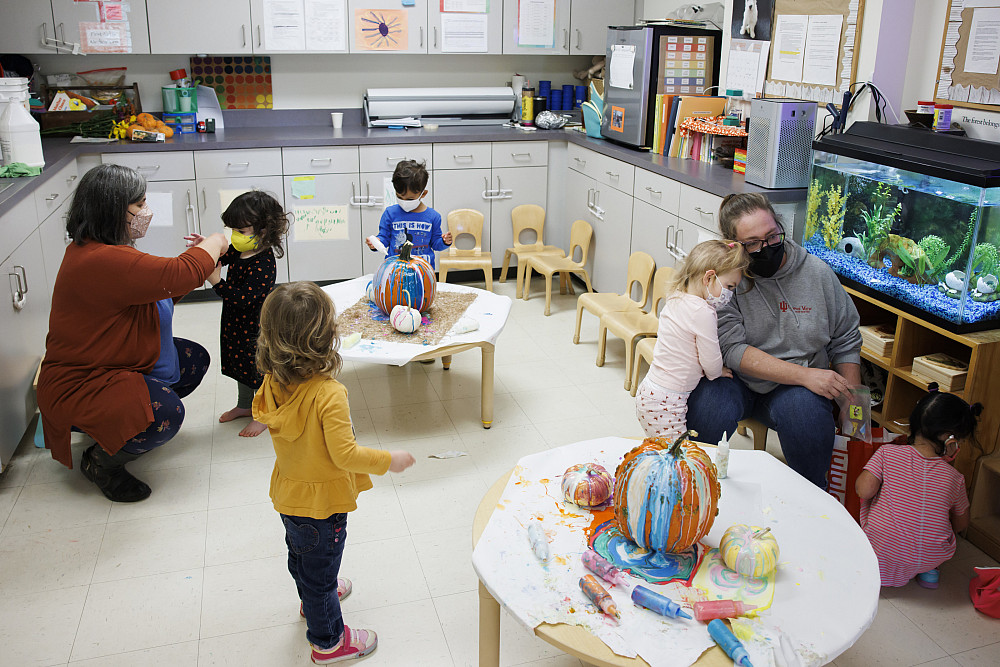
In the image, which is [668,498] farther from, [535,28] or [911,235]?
[535,28]

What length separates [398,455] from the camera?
1.80 meters

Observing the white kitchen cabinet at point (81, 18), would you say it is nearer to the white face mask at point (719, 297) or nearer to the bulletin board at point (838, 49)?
the bulletin board at point (838, 49)

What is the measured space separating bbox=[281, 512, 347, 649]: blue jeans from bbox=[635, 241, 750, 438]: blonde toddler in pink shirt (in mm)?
1049

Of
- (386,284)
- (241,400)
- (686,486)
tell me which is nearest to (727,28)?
(386,284)

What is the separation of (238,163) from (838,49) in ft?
9.74

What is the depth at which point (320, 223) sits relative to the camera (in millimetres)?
4715

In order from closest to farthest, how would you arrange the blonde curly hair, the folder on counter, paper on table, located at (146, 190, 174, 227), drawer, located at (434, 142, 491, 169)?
the blonde curly hair < the folder on counter < paper on table, located at (146, 190, 174, 227) < drawer, located at (434, 142, 491, 169)

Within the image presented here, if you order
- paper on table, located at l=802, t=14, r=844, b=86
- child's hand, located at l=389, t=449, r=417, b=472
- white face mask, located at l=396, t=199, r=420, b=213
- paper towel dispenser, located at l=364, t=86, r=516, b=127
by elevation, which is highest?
paper on table, located at l=802, t=14, r=844, b=86

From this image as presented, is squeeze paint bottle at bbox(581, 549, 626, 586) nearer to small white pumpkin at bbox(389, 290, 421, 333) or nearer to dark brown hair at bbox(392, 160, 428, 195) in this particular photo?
small white pumpkin at bbox(389, 290, 421, 333)

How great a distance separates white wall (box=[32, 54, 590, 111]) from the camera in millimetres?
4805

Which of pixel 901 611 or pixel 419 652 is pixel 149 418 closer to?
pixel 419 652

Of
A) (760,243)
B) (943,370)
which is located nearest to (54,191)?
(760,243)

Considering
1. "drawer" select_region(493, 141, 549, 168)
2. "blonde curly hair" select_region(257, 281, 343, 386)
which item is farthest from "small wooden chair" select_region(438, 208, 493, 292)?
"blonde curly hair" select_region(257, 281, 343, 386)

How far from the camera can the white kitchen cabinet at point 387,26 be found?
15.7 feet
